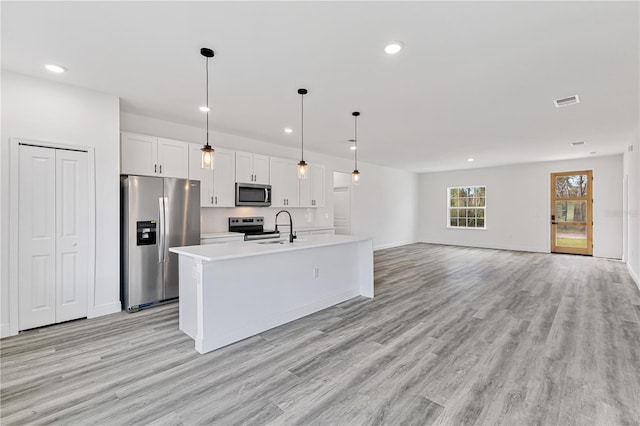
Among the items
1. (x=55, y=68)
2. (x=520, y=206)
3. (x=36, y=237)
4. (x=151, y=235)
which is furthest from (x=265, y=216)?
(x=520, y=206)

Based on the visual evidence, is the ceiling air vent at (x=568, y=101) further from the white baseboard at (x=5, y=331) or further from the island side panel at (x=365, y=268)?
the white baseboard at (x=5, y=331)

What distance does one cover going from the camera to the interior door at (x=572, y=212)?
25.5 ft

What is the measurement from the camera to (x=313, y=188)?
6.55m

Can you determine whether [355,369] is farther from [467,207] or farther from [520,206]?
[467,207]

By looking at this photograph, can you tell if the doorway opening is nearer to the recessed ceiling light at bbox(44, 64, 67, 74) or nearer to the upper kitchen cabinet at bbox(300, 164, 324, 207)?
the upper kitchen cabinet at bbox(300, 164, 324, 207)

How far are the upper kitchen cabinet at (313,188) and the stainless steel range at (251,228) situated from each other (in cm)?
103

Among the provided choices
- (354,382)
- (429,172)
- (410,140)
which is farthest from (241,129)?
(429,172)

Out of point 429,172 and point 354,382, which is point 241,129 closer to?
point 354,382

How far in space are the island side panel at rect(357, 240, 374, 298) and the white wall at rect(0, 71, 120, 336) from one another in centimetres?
321

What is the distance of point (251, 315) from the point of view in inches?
119

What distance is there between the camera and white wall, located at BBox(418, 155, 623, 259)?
7.45 meters

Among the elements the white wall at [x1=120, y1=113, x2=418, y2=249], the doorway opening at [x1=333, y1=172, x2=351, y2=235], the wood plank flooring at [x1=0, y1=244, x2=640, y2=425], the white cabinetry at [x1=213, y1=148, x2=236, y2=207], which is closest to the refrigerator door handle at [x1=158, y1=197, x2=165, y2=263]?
the wood plank flooring at [x1=0, y1=244, x2=640, y2=425]

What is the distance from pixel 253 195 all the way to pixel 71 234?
8.65 ft

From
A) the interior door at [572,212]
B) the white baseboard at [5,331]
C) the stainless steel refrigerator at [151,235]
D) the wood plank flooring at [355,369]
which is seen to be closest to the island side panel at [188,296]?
the wood plank flooring at [355,369]
